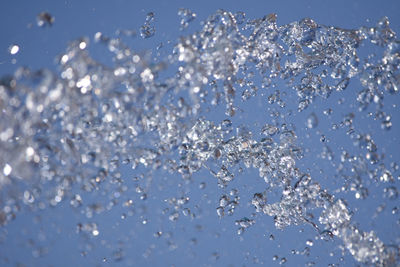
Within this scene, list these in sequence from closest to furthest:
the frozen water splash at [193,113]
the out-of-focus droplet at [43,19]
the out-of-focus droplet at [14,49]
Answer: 1. the out-of-focus droplet at [43,19]
2. the frozen water splash at [193,113]
3. the out-of-focus droplet at [14,49]

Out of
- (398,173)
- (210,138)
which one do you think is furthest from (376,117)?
(210,138)

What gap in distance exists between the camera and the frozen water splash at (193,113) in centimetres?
250

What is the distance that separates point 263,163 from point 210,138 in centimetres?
46

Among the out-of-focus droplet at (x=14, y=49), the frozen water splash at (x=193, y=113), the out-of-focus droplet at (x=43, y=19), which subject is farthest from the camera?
the out-of-focus droplet at (x=14, y=49)

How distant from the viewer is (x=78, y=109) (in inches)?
102

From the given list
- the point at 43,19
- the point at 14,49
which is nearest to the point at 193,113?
the point at 43,19

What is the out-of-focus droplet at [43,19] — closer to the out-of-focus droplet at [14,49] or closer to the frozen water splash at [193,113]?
the frozen water splash at [193,113]

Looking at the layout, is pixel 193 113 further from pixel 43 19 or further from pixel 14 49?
pixel 14 49

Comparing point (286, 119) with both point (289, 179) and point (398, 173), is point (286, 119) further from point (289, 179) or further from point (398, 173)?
point (398, 173)

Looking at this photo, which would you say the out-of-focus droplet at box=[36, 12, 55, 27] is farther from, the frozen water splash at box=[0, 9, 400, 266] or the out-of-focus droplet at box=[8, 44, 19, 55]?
the out-of-focus droplet at box=[8, 44, 19, 55]

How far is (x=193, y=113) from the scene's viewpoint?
9.49ft

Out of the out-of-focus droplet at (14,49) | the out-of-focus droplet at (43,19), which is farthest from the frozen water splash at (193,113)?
the out-of-focus droplet at (14,49)

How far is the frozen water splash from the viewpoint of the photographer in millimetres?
2502

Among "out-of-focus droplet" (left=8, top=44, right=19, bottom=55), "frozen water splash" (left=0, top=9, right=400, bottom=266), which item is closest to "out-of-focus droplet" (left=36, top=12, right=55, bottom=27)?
"frozen water splash" (left=0, top=9, right=400, bottom=266)
